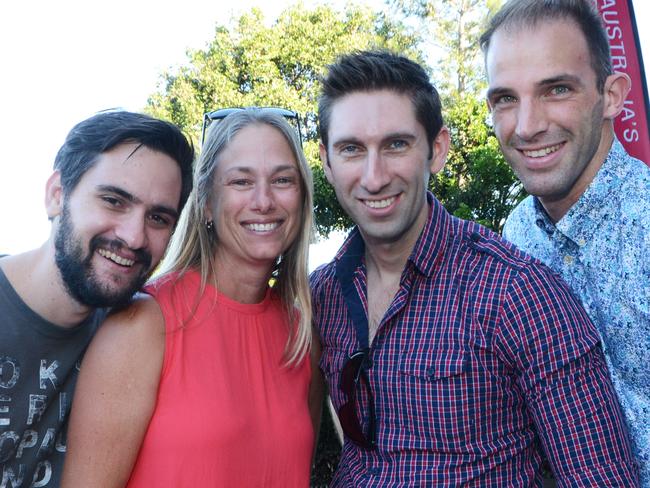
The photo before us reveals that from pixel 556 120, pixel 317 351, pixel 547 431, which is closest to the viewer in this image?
pixel 547 431

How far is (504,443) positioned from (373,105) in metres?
1.45

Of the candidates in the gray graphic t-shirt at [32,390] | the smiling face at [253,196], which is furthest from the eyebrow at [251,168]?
the gray graphic t-shirt at [32,390]

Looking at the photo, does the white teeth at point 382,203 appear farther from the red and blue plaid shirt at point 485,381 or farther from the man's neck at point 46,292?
the man's neck at point 46,292

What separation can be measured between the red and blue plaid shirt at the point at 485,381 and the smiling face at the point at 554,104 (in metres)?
0.38

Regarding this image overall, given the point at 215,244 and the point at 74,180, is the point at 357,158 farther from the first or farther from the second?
the point at 74,180

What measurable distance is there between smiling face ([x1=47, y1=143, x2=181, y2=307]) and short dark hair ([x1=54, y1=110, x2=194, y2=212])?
3 cm

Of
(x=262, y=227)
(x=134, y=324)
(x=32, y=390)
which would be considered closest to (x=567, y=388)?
(x=262, y=227)

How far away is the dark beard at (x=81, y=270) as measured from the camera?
2322mm

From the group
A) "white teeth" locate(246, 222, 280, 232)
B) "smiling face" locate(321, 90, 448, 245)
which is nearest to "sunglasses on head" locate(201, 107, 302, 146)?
"smiling face" locate(321, 90, 448, 245)

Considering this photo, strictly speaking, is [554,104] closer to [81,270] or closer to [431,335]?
[431,335]

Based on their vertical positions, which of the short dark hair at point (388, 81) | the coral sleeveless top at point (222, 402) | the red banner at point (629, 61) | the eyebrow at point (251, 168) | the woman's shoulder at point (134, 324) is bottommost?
the coral sleeveless top at point (222, 402)

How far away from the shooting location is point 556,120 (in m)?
2.60

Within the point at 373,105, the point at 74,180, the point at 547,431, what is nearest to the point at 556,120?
the point at 373,105

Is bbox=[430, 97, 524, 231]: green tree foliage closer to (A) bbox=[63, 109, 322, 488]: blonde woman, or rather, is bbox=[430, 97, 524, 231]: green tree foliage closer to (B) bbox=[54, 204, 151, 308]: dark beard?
(A) bbox=[63, 109, 322, 488]: blonde woman
